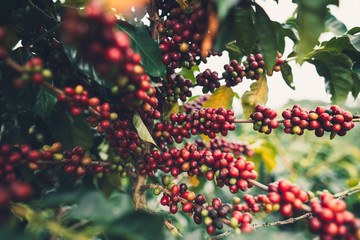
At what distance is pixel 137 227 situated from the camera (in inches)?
33.3

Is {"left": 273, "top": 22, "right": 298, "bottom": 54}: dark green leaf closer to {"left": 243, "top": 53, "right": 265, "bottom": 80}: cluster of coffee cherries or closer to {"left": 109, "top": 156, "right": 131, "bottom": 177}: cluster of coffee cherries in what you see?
{"left": 243, "top": 53, "right": 265, "bottom": 80}: cluster of coffee cherries

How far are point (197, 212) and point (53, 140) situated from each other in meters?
1.09

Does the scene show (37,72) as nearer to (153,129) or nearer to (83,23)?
(83,23)

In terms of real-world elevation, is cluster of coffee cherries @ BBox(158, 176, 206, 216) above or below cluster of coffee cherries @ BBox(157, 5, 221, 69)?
below

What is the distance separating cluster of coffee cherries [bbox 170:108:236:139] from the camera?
157 centimetres

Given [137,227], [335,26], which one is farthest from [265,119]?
[335,26]

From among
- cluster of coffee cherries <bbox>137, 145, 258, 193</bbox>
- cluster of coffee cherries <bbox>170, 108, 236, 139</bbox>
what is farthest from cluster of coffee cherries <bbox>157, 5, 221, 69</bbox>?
cluster of coffee cherries <bbox>137, 145, 258, 193</bbox>

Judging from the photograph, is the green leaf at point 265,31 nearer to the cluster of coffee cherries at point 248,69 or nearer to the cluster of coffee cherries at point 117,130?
the cluster of coffee cherries at point 248,69

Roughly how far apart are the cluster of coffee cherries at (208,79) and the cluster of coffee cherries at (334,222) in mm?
1086

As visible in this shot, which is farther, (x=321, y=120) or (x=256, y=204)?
(x=321, y=120)

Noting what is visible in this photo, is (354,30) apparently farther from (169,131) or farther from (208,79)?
(169,131)

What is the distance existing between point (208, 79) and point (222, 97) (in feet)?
0.68

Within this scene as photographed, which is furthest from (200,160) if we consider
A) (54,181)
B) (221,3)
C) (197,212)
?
(54,181)

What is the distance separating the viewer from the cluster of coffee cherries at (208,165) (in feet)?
4.38
